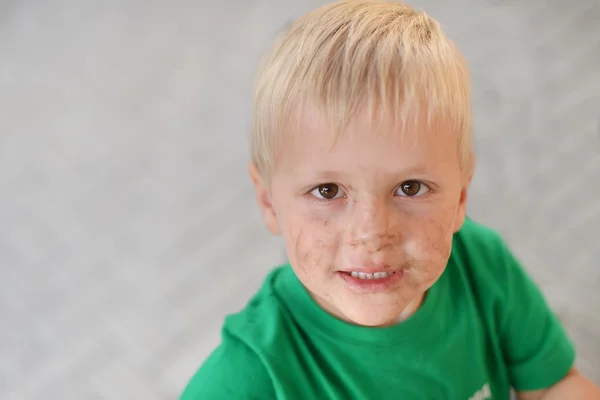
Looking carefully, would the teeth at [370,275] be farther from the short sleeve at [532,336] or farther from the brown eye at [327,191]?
the short sleeve at [532,336]

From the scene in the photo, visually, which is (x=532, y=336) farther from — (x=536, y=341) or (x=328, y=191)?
(x=328, y=191)

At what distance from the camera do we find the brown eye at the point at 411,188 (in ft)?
1.77

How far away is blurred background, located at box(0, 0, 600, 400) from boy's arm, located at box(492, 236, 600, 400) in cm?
18

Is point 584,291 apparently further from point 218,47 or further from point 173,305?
point 218,47

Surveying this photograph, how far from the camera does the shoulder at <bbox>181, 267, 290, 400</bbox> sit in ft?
1.96

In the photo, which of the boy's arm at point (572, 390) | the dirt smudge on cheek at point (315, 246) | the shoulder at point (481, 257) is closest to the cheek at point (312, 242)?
the dirt smudge on cheek at point (315, 246)

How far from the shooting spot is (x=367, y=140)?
505mm

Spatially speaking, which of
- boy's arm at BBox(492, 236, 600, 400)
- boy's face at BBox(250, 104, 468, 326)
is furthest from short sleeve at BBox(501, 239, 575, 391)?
boy's face at BBox(250, 104, 468, 326)

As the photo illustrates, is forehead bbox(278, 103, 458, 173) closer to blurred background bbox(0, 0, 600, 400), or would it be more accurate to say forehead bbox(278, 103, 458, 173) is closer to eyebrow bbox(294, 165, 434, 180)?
eyebrow bbox(294, 165, 434, 180)

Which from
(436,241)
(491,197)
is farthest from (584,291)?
(436,241)

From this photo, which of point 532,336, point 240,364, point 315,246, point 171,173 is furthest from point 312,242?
point 171,173

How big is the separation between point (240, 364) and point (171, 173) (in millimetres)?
479

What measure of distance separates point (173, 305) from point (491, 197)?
46cm

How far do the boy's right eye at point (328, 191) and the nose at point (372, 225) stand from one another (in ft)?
0.06
